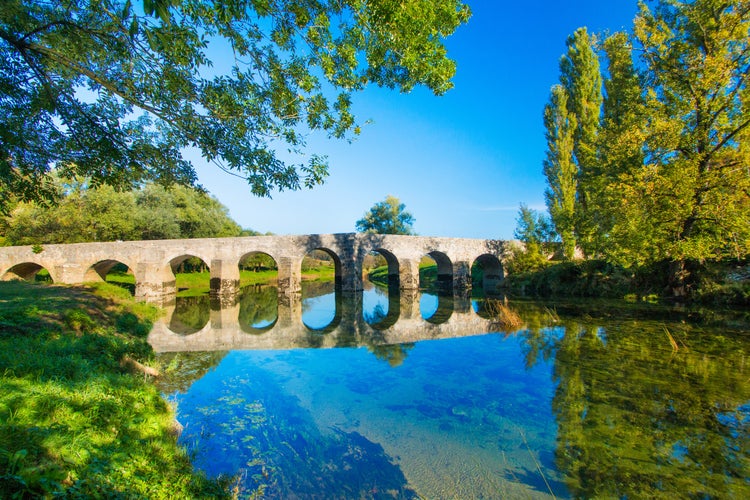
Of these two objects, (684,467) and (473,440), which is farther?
(473,440)

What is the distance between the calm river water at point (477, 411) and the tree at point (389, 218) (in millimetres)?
36836

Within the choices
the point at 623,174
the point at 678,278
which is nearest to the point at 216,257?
the point at 623,174

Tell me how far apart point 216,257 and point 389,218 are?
28.5 m

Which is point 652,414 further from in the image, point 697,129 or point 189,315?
point 189,315

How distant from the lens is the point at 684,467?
12.1 feet

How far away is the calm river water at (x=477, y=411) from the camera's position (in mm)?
3674

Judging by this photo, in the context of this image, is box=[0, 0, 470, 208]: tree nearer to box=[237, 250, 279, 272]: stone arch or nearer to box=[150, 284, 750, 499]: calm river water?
box=[150, 284, 750, 499]: calm river water

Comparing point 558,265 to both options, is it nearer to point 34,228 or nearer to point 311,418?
point 311,418

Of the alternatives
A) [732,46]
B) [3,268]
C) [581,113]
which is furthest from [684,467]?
[3,268]

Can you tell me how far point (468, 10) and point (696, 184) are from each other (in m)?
11.4

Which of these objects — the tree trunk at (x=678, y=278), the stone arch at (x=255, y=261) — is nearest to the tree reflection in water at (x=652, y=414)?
the tree trunk at (x=678, y=278)

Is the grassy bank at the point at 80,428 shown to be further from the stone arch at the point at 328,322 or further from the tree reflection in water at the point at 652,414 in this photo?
the stone arch at the point at 328,322

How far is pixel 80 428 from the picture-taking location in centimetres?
295

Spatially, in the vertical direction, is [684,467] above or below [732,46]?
below
